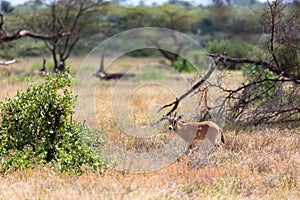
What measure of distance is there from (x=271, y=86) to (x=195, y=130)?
2.40 metres

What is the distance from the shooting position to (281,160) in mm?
6340

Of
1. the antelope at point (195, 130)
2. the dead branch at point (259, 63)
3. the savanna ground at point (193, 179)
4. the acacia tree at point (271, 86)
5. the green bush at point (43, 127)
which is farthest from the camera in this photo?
the dead branch at point (259, 63)

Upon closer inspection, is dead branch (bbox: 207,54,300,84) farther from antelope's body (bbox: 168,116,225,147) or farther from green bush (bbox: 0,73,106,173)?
green bush (bbox: 0,73,106,173)

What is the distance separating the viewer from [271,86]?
9031 mm

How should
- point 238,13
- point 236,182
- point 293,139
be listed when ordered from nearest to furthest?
point 236,182 → point 293,139 → point 238,13

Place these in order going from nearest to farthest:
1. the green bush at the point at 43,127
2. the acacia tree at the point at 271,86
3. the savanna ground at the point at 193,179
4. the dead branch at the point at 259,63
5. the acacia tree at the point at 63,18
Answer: the savanna ground at the point at 193,179 < the green bush at the point at 43,127 < the acacia tree at the point at 271,86 < the dead branch at the point at 259,63 < the acacia tree at the point at 63,18

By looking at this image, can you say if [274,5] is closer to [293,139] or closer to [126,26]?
[293,139]

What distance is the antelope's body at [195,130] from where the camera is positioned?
7.21 m

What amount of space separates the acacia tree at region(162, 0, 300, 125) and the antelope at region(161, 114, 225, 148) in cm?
133

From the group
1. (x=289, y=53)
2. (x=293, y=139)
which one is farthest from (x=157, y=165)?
(x=289, y=53)

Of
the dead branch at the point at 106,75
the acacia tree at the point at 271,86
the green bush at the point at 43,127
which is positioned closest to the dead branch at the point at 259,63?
the acacia tree at the point at 271,86

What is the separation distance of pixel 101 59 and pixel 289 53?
39.6 feet

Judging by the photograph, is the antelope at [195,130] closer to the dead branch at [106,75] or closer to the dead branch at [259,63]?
the dead branch at [259,63]

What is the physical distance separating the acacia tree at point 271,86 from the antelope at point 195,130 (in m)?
1.33
